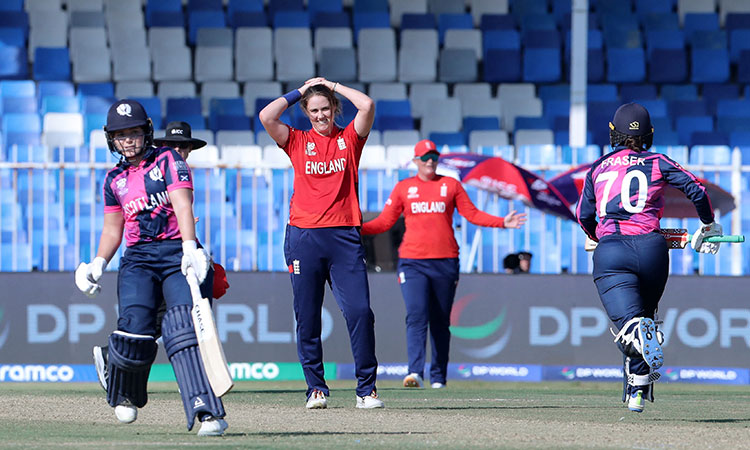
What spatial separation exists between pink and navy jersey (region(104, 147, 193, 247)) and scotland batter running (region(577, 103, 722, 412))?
2859 mm

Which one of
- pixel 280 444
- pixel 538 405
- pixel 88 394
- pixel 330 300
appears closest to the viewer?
pixel 280 444

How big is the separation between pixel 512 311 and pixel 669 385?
6.08 ft

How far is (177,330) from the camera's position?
6.68 m

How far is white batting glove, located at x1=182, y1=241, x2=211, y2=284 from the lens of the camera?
6629mm

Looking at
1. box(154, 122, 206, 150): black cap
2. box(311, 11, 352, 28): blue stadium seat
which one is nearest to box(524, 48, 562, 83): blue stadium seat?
box(311, 11, 352, 28): blue stadium seat

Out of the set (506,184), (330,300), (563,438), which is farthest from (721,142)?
(563,438)

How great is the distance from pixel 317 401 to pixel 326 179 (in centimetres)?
147

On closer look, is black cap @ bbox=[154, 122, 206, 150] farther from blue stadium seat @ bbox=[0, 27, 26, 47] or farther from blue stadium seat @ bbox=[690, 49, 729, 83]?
blue stadium seat @ bbox=[690, 49, 729, 83]

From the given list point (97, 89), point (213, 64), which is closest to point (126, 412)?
point (97, 89)

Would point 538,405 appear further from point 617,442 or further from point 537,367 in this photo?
point 537,367

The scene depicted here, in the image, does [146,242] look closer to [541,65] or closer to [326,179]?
[326,179]

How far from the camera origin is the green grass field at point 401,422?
6.59 metres

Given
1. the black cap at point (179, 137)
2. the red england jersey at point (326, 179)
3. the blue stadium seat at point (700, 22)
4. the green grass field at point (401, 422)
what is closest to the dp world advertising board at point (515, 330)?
the green grass field at point (401, 422)

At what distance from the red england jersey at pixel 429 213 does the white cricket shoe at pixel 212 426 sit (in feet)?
18.3
